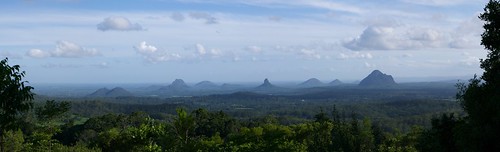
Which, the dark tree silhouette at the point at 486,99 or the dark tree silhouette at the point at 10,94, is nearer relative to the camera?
the dark tree silhouette at the point at 10,94

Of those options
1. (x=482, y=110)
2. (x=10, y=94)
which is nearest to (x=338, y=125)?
(x=482, y=110)

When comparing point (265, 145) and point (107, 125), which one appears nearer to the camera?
point (265, 145)

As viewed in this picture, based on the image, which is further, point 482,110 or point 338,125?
point 338,125

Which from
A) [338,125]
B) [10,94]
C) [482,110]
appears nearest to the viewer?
[10,94]

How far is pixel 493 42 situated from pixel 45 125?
69.6 feet

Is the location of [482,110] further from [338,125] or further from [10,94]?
[10,94]

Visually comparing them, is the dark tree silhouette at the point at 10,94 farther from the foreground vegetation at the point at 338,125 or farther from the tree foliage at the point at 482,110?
the tree foliage at the point at 482,110

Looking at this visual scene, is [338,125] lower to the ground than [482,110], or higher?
lower

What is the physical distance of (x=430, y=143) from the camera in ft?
79.0

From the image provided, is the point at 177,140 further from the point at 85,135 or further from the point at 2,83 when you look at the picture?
the point at 85,135

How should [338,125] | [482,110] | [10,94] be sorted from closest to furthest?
[10,94], [482,110], [338,125]

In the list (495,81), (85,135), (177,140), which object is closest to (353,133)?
(177,140)

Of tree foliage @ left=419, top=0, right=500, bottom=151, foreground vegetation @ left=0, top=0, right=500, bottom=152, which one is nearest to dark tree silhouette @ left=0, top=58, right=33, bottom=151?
foreground vegetation @ left=0, top=0, right=500, bottom=152

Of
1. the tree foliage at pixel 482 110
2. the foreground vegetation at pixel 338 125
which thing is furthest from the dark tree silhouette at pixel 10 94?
the tree foliage at pixel 482 110
